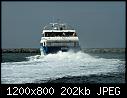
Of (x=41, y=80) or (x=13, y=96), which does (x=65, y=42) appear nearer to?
(x=41, y=80)

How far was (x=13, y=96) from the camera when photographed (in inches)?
432

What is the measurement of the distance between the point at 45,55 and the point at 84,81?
69.7 ft

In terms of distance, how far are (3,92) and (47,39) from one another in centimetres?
2911

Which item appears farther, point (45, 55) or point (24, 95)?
point (45, 55)

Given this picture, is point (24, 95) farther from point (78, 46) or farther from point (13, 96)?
point (78, 46)

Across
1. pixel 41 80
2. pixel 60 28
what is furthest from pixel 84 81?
pixel 60 28

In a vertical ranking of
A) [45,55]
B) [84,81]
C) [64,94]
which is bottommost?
[45,55]

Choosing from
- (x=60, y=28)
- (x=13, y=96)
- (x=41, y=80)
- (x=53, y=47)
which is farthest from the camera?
(x=60, y=28)

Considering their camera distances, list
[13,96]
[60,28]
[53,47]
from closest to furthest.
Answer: [13,96] → [53,47] → [60,28]

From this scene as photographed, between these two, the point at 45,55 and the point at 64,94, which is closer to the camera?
the point at 64,94

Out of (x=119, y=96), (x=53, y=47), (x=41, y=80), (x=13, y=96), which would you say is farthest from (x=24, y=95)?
(x=53, y=47)

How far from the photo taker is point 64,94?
11531 mm

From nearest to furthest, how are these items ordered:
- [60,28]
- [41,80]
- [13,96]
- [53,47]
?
[13,96]
[41,80]
[53,47]
[60,28]

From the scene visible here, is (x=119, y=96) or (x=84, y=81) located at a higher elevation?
(x=119, y=96)
